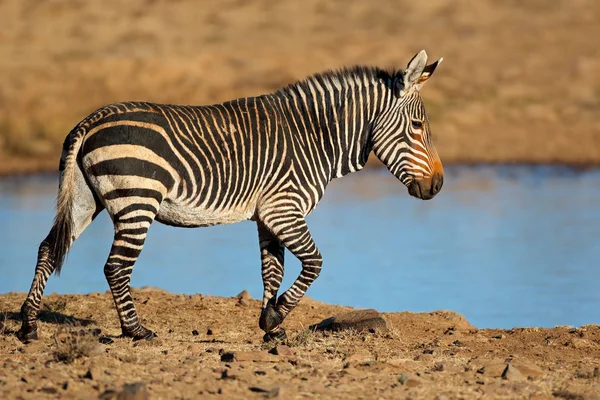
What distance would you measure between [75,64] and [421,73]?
24.7 metres

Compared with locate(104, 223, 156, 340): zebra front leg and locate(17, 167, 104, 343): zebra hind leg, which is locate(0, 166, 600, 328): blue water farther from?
locate(17, 167, 104, 343): zebra hind leg

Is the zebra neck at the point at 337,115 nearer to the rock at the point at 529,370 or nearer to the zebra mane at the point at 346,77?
the zebra mane at the point at 346,77

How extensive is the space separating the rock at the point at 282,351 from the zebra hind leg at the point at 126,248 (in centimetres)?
144

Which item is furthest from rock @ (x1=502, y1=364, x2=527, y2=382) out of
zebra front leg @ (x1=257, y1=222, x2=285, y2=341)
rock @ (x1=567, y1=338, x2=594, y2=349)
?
zebra front leg @ (x1=257, y1=222, x2=285, y2=341)

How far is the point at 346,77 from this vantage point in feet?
32.2

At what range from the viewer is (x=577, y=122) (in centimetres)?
3008

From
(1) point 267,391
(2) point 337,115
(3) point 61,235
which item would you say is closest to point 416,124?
(2) point 337,115

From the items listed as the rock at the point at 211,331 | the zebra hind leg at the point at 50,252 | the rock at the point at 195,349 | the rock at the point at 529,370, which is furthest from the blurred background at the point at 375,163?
the zebra hind leg at the point at 50,252

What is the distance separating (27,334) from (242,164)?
2.32 m

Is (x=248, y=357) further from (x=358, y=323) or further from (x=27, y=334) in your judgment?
(x=27, y=334)

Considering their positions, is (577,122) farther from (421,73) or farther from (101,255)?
(421,73)

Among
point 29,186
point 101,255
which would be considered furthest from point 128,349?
point 29,186

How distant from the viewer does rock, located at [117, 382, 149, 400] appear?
661 cm

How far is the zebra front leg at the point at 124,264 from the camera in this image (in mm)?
8805
